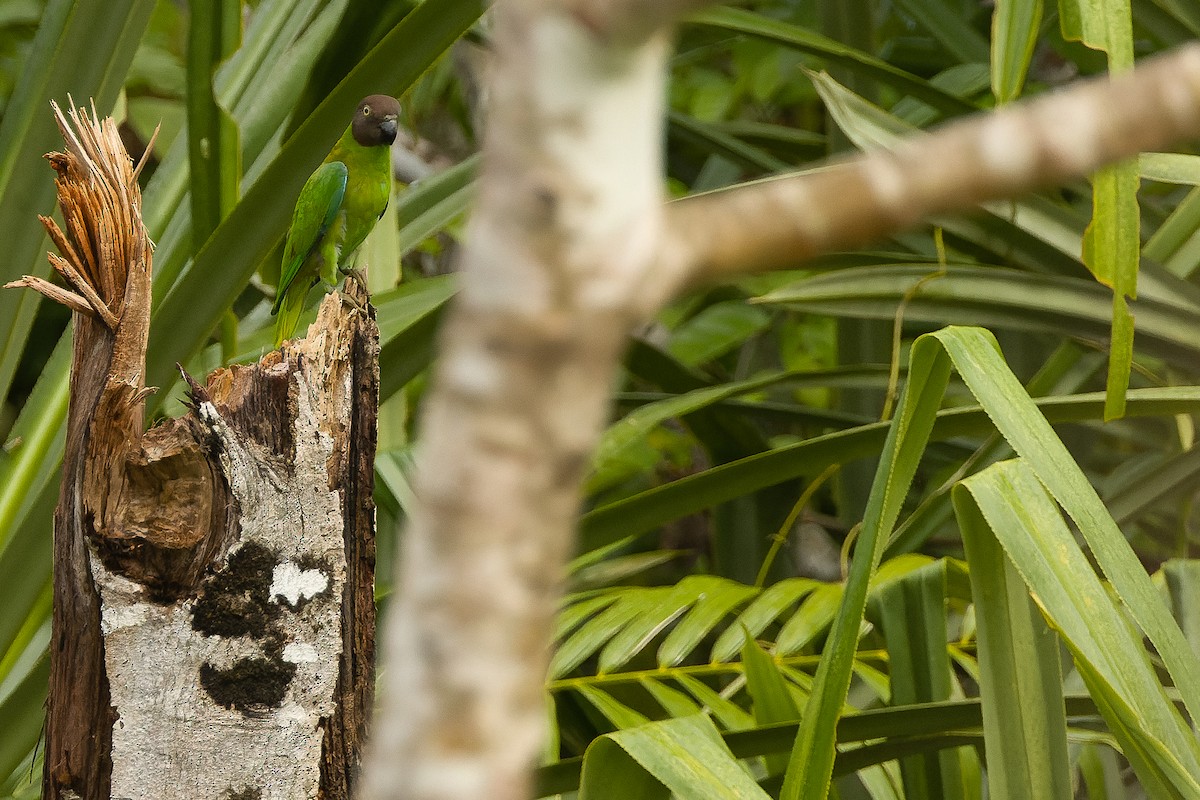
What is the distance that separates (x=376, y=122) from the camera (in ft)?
4.66

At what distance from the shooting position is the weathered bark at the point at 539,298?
0.52 ft

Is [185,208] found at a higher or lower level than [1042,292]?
higher

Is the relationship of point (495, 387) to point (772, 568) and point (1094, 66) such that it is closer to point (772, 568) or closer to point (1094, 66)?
point (772, 568)

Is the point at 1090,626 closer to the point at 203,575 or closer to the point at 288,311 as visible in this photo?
the point at 203,575

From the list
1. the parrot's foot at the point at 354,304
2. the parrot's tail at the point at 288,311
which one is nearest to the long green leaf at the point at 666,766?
the parrot's foot at the point at 354,304

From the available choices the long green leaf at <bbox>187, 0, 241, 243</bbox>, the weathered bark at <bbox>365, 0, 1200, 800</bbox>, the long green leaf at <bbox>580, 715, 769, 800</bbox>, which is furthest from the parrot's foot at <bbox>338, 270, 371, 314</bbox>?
the weathered bark at <bbox>365, 0, 1200, 800</bbox>

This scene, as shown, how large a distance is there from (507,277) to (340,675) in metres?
0.57

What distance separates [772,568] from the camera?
66.8 inches

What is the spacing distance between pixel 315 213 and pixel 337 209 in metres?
0.03

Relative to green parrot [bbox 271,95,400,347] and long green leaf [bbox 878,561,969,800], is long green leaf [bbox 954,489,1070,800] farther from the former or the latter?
green parrot [bbox 271,95,400,347]

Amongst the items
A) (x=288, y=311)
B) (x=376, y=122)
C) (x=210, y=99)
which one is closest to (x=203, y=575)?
(x=210, y=99)

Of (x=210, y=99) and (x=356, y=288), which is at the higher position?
(x=210, y=99)

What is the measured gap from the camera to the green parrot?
55.7 inches

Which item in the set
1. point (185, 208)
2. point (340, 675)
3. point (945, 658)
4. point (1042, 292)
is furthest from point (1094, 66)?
point (340, 675)
